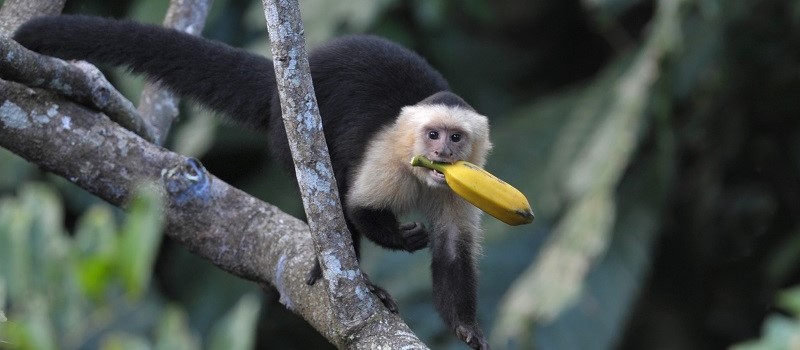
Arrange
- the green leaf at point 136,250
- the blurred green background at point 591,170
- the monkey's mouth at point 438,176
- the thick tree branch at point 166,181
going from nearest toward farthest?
the green leaf at point 136,250 → the thick tree branch at point 166,181 → the monkey's mouth at point 438,176 → the blurred green background at point 591,170

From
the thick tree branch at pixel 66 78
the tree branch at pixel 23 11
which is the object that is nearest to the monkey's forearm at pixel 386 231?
the thick tree branch at pixel 66 78

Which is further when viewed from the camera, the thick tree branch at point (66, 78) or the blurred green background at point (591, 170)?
the blurred green background at point (591, 170)

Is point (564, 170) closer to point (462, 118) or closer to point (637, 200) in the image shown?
point (637, 200)

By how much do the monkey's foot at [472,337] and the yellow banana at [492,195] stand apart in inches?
18.8

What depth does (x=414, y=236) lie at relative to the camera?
3.70m

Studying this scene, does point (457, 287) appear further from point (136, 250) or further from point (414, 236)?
point (136, 250)

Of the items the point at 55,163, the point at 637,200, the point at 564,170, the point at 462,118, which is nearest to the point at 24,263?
the point at 55,163

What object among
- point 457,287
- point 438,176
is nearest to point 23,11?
point 438,176

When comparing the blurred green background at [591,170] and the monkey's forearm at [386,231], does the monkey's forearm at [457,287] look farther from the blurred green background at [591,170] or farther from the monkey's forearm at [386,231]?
the blurred green background at [591,170]

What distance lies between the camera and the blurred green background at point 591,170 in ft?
19.2

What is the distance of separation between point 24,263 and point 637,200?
16.7ft

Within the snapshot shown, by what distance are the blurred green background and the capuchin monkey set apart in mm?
1477

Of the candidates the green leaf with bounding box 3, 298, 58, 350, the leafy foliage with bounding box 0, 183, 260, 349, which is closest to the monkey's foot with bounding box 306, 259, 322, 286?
the leafy foliage with bounding box 0, 183, 260, 349

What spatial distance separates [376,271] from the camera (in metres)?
6.45
